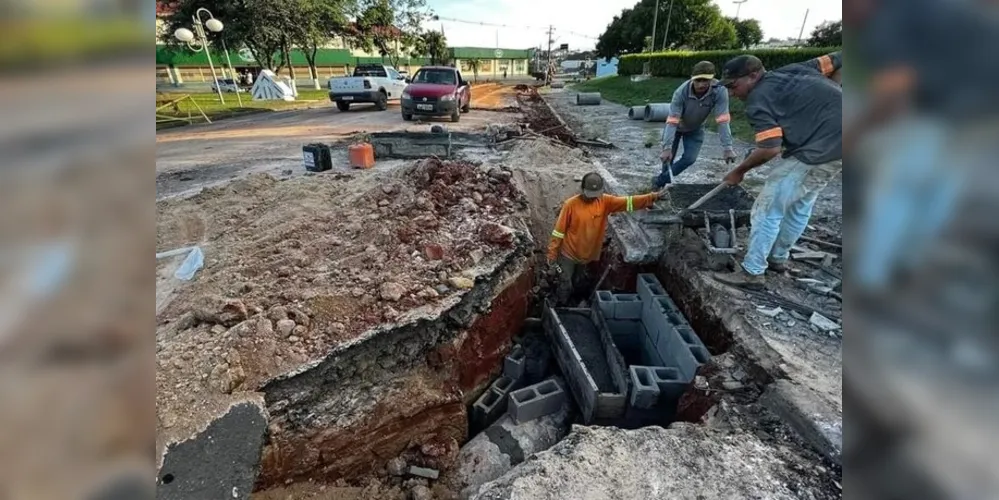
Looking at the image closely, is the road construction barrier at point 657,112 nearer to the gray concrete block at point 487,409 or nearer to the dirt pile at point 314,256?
the dirt pile at point 314,256

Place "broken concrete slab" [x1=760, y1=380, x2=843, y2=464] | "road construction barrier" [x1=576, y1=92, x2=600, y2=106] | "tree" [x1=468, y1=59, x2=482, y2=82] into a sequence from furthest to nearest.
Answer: "tree" [x1=468, y1=59, x2=482, y2=82] → "road construction barrier" [x1=576, y1=92, x2=600, y2=106] → "broken concrete slab" [x1=760, y1=380, x2=843, y2=464]

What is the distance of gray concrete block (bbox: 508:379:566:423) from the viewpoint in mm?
3939

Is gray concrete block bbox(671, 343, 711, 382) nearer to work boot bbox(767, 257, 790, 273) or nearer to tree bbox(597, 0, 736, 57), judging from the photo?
work boot bbox(767, 257, 790, 273)

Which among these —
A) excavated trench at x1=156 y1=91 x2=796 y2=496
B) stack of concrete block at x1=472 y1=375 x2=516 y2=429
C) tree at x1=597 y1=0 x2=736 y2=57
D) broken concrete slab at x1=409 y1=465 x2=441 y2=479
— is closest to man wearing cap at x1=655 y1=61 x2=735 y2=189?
excavated trench at x1=156 y1=91 x2=796 y2=496

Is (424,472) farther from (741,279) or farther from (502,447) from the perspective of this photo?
(741,279)

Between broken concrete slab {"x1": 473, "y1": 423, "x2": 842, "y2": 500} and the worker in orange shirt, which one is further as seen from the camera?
the worker in orange shirt

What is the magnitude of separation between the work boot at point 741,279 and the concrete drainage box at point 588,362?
1160mm

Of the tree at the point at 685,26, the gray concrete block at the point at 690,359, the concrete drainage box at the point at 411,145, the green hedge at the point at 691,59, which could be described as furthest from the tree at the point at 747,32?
the gray concrete block at the point at 690,359

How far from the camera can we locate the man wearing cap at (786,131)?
3.26m

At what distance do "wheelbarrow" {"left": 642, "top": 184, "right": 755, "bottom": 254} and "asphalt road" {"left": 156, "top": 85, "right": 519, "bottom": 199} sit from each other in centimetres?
594
